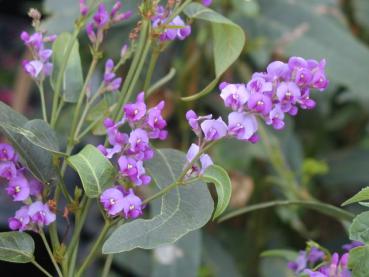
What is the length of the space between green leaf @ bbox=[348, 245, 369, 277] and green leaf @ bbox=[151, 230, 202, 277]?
16.2 inches

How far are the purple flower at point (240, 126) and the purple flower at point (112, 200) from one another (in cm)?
9

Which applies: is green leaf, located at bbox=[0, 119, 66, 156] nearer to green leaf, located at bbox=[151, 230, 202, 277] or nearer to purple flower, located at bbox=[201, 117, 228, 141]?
purple flower, located at bbox=[201, 117, 228, 141]

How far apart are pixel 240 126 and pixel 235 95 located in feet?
0.07

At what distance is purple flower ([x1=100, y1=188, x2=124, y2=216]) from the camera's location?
0.52 metres

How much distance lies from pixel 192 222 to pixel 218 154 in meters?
0.74

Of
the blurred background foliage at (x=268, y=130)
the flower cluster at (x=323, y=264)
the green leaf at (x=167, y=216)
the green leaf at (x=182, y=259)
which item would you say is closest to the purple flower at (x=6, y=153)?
the green leaf at (x=167, y=216)

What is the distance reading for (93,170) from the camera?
0.52 m

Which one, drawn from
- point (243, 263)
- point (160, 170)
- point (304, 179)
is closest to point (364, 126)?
point (304, 179)

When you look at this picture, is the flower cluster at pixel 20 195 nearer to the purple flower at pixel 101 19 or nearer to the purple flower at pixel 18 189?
the purple flower at pixel 18 189

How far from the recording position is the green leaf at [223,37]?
0.61 meters

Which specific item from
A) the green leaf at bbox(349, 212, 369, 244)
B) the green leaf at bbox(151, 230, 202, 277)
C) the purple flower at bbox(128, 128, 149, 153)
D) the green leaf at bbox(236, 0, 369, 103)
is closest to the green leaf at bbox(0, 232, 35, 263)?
the purple flower at bbox(128, 128, 149, 153)

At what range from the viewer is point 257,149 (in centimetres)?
129

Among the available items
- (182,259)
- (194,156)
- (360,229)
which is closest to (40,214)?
(194,156)

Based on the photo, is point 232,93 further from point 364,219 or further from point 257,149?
point 257,149
